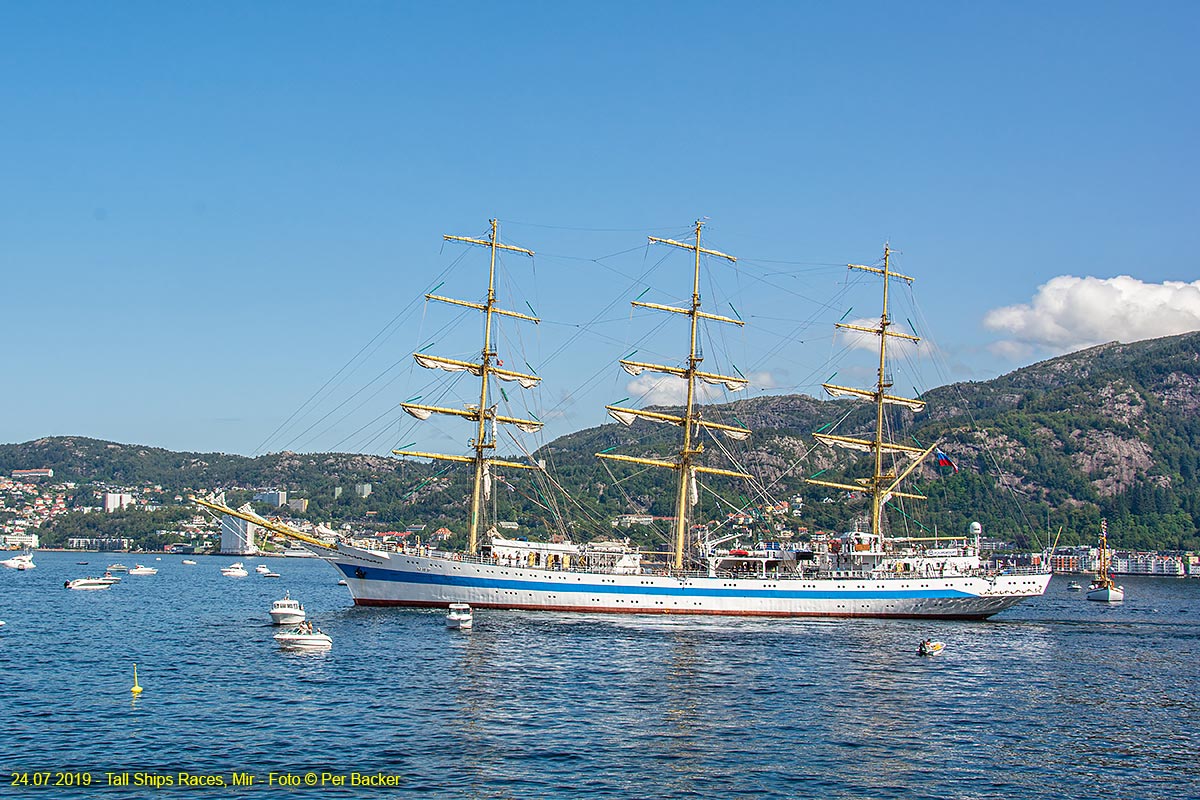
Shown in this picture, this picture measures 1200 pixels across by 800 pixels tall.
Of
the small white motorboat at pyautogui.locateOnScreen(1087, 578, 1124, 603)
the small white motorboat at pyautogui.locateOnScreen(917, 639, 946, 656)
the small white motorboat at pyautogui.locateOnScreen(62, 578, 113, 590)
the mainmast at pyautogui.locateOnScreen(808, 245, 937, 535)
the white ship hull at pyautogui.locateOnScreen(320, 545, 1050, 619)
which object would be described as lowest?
the small white motorboat at pyautogui.locateOnScreen(62, 578, 113, 590)

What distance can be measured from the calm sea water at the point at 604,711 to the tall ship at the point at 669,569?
5694 mm

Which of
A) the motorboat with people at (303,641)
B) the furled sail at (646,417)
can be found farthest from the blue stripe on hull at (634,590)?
the motorboat with people at (303,641)

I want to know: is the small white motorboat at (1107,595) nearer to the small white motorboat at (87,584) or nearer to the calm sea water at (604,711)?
the calm sea water at (604,711)

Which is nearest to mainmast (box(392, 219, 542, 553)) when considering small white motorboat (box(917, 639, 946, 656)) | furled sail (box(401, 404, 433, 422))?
furled sail (box(401, 404, 433, 422))

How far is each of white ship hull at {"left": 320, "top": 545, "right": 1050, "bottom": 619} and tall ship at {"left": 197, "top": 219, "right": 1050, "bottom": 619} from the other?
0.07 m

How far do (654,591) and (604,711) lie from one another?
3598 centimetres

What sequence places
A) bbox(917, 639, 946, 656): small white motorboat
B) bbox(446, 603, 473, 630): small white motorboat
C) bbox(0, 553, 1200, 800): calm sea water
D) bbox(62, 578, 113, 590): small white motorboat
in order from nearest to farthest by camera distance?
1. bbox(0, 553, 1200, 800): calm sea water
2. bbox(917, 639, 946, 656): small white motorboat
3. bbox(446, 603, 473, 630): small white motorboat
4. bbox(62, 578, 113, 590): small white motorboat

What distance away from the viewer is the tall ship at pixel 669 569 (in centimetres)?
7269

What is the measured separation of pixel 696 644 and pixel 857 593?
2375 cm

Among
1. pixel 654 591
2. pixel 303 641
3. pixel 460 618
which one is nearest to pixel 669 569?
pixel 654 591

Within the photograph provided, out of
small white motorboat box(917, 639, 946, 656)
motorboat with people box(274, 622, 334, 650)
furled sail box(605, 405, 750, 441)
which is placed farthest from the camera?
furled sail box(605, 405, 750, 441)

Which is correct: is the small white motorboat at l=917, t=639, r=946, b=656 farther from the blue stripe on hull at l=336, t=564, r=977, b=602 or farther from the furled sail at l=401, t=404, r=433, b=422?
the furled sail at l=401, t=404, r=433, b=422

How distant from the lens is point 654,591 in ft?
240

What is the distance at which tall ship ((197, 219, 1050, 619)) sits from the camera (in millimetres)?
72688
